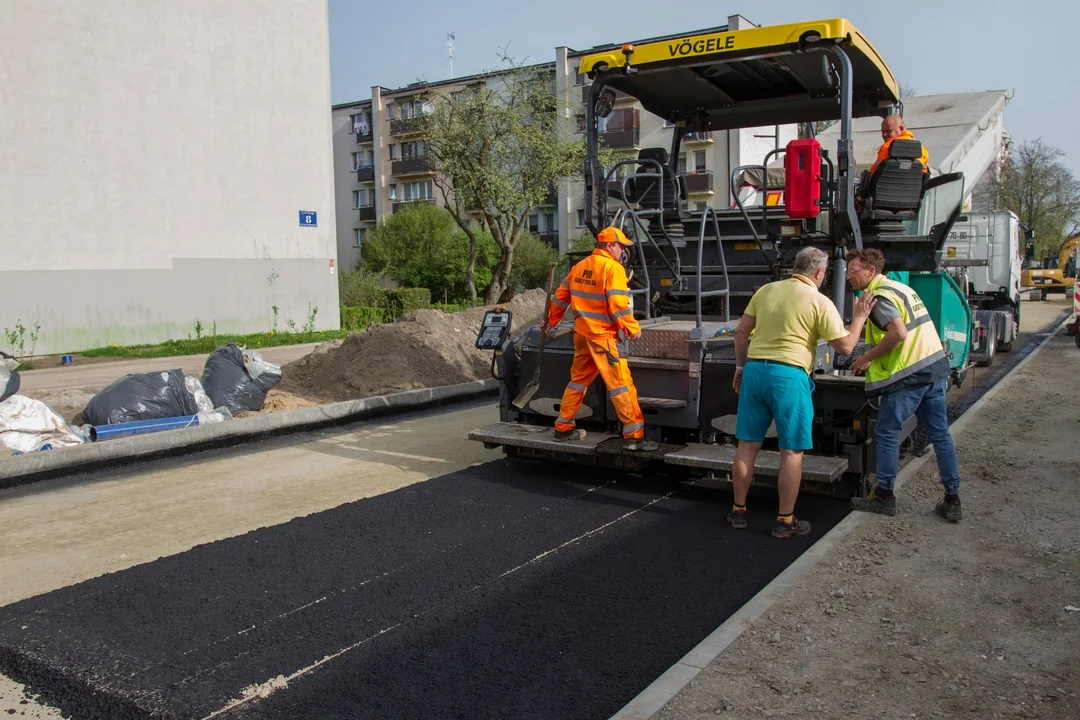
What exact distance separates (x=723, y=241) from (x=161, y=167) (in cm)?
1443

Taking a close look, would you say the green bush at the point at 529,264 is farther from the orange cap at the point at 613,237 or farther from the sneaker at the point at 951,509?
the sneaker at the point at 951,509

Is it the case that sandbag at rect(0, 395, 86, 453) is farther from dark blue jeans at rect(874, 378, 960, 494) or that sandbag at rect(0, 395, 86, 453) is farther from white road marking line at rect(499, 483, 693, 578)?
dark blue jeans at rect(874, 378, 960, 494)

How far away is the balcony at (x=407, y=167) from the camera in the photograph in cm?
4816

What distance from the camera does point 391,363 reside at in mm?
10789

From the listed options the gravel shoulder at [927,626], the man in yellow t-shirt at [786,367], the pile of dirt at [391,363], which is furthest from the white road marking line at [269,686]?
the pile of dirt at [391,363]

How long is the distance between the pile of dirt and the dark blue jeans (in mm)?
6311

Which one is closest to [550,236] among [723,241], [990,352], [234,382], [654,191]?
[990,352]

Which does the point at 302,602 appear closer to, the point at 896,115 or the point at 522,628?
the point at 522,628

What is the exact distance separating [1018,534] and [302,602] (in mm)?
3868

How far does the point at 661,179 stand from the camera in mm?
6516

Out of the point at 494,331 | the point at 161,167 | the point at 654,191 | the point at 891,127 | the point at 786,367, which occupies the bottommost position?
the point at 786,367

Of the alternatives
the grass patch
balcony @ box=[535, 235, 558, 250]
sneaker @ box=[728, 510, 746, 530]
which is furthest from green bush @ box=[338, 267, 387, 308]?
sneaker @ box=[728, 510, 746, 530]

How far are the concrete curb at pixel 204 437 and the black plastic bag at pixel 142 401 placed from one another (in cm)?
65

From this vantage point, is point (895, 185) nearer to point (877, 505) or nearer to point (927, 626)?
point (877, 505)
